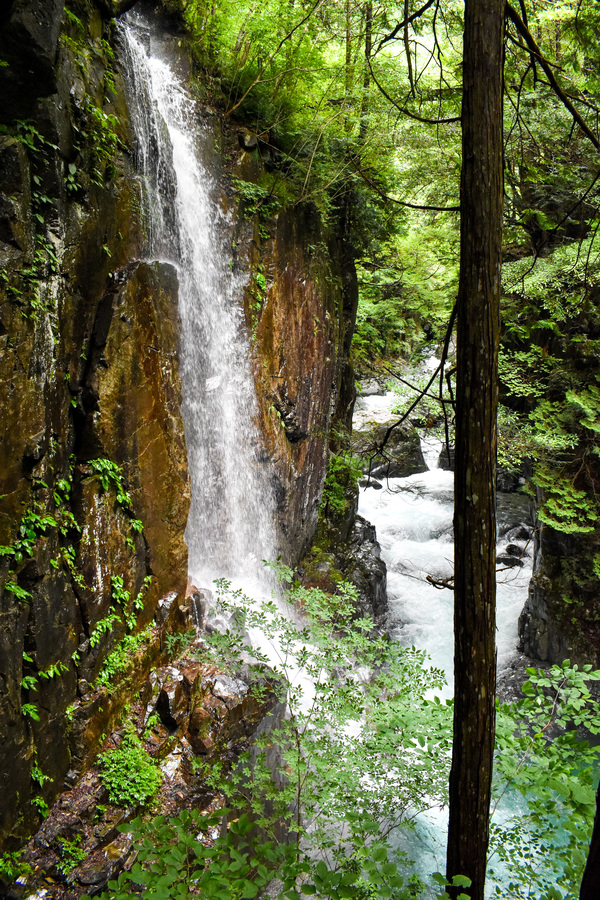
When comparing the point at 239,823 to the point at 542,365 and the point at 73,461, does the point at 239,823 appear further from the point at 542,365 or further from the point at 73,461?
the point at 542,365

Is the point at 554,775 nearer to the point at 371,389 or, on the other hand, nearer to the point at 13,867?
the point at 13,867

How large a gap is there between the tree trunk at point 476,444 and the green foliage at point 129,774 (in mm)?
3152

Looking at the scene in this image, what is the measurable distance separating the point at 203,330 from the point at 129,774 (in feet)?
17.8

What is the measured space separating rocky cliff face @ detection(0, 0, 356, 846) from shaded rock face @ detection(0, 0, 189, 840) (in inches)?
0.6

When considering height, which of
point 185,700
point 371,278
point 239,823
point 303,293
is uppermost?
point 371,278

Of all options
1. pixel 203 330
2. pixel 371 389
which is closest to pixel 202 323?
pixel 203 330

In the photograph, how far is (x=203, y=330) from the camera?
755 cm

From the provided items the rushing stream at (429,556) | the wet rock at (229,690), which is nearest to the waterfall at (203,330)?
the wet rock at (229,690)

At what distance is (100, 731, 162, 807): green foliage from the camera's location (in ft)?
15.1

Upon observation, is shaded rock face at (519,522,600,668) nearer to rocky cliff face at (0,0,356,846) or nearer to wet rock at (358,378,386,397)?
rocky cliff face at (0,0,356,846)

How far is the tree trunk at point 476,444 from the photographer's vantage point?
245 centimetres

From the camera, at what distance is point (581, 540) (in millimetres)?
9602

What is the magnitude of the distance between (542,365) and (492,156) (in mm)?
8441

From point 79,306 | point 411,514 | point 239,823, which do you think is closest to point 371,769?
point 239,823
